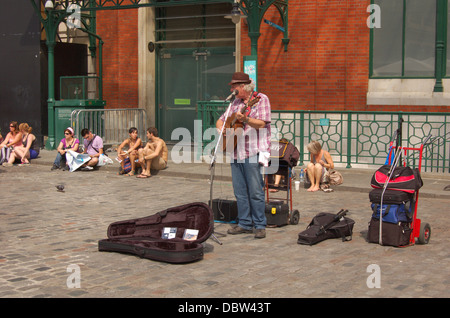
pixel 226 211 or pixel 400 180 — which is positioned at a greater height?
pixel 400 180

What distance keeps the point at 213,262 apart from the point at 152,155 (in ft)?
25.7

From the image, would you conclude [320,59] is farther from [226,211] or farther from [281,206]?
[226,211]

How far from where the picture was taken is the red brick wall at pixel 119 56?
20.0 metres

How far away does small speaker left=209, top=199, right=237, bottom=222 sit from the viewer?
8.78 metres

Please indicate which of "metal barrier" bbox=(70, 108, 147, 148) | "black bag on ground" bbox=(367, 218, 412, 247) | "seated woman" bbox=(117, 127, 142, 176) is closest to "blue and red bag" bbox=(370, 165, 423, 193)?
"black bag on ground" bbox=(367, 218, 412, 247)

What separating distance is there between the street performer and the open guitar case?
0.99m

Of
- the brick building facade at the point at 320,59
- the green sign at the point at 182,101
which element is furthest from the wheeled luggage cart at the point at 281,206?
the green sign at the point at 182,101

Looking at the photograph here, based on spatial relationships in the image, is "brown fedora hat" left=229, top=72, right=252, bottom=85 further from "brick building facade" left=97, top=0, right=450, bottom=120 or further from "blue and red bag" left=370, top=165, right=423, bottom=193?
"brick building facade" left=97, top=0, right=450, bottom=120

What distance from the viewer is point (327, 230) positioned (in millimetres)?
7887

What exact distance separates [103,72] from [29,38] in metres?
2.57

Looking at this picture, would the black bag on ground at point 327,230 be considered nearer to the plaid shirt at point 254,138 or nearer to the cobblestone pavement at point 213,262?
the cobblestone pavement at point 213,262

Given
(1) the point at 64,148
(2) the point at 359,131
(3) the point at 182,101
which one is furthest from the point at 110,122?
(2) the point at 359,131

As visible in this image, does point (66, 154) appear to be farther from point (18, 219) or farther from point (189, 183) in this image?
point (18, 219)

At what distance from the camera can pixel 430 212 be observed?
33.1 ft
